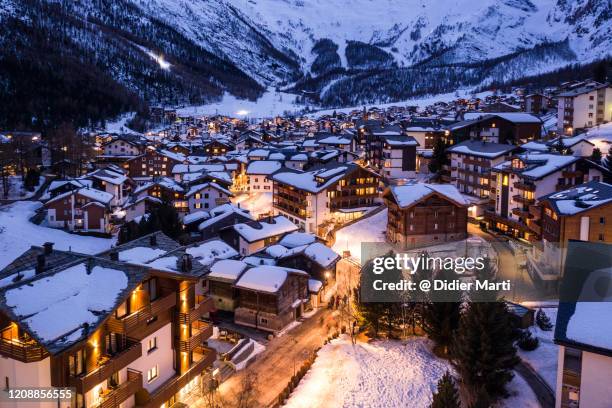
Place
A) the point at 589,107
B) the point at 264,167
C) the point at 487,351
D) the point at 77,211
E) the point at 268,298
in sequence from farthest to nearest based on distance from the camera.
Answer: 1. the point at 589,107
2. the point at 264,167
3. the point at 77,211
4. the point at 268,298
5. the point at 487,351

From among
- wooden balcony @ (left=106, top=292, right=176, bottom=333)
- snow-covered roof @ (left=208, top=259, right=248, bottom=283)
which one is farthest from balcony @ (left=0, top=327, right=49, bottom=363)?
snow-covered roof @ (left=208, top=259, right=248, bottom=283)

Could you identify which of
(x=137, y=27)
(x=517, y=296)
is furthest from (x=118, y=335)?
(x=137, y=27)

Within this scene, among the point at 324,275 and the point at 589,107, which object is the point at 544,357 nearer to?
the point at 324,275

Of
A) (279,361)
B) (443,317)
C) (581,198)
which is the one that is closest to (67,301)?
(279,361)

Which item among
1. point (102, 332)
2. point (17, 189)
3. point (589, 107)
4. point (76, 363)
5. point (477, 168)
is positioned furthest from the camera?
point (589, 107)

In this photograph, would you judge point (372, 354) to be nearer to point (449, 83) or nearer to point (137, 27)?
point (449, 83)

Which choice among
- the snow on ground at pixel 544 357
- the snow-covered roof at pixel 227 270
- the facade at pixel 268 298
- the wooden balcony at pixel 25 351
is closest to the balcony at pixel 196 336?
the wooden balcony at pixel 25 351
